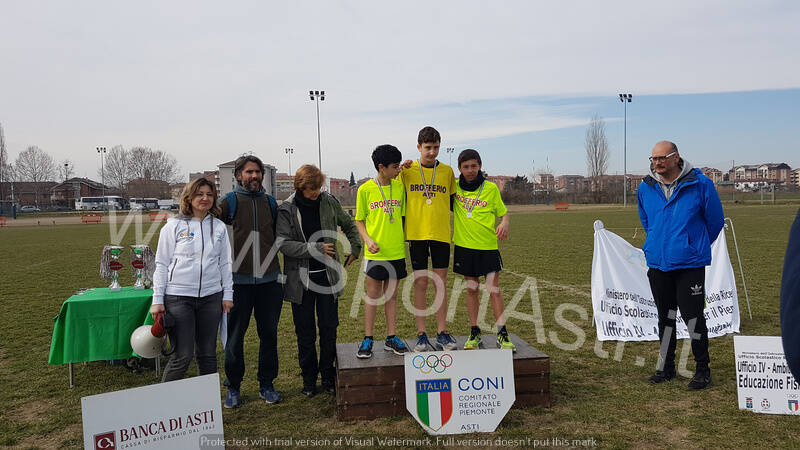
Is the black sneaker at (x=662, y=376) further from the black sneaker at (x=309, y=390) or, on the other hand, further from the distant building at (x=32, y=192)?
the distant building at (x=32, y=192)

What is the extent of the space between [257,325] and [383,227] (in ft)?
4.50

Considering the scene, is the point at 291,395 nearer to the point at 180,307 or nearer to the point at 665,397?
the point at 180,307

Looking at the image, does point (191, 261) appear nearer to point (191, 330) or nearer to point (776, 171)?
point (191, 330)

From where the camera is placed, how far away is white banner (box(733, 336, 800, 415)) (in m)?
3.89

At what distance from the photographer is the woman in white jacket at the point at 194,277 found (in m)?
3.74

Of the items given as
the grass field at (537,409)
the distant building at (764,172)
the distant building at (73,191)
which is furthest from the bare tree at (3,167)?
the distant building at (764,172)

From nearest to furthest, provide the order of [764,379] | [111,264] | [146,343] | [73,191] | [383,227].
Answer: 1. [764,379]
2. [383,227]
3. [146,343]
4. [111,264]
5. [73,191]

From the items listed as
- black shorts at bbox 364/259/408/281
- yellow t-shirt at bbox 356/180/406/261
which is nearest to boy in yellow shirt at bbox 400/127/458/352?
yellow t-shirt at bbox 356/180/406/261

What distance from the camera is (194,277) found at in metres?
3.76

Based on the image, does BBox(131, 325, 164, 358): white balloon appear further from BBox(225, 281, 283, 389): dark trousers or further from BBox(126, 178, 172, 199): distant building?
BBox(126, 178, 172, 199): distant building

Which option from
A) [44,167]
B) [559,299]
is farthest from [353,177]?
[559,299]

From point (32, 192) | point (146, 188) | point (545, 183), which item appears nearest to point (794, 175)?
point (545, 183)

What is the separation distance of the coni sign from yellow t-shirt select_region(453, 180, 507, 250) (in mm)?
997

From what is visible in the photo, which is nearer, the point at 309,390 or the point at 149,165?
the point at 309,390
